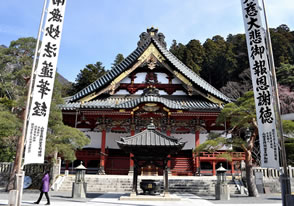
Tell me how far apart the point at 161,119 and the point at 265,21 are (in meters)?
11.8

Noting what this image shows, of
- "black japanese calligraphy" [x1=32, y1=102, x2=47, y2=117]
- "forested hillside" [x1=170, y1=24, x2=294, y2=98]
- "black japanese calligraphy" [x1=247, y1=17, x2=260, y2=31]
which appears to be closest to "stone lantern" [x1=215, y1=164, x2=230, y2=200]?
"black japanese calligraphy" [x1=247, y1=17, x2=260, y2=31]

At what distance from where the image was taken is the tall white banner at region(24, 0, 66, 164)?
846 cm

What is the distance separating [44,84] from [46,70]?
0.54 m

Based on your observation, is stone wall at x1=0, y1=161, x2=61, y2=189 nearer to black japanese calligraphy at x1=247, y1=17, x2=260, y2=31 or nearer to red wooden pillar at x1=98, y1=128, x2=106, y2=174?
red wooden pillar at x1=98, y1=128, x2=106, y2=174

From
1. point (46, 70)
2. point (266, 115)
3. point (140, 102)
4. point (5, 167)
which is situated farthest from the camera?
point (140, 102)

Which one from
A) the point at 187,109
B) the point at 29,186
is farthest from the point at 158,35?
the point at 29,186

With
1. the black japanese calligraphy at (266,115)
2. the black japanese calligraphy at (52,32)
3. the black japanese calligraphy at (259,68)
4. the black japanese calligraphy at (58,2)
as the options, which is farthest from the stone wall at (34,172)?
the black japanese calligraphy at (259,68)

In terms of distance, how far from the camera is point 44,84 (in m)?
9.16

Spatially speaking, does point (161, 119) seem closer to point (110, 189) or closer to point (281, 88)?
point (110, 189)

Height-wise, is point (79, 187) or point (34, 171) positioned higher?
point (34, 171)

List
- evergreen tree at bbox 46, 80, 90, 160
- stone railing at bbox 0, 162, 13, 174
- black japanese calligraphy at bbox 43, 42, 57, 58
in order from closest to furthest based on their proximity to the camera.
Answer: black japanese calligraphy at bbox 43, 42, 57, 58 → evergreen tree at bbox 46, 80, 90, 160 → stone railing at bbox 0, 162, 13, 174

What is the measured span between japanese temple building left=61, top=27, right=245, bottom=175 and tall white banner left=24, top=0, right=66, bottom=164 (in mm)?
9189

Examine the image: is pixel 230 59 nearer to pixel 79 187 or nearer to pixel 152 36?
pixel 152 36

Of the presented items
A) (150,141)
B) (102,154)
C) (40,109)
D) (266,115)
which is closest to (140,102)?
(102,154)
